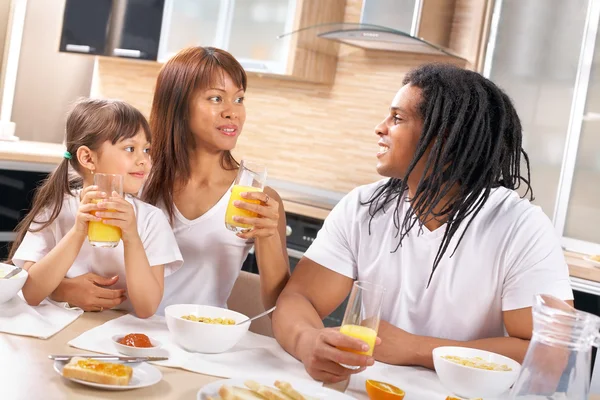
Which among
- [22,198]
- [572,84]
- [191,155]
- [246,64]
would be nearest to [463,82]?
[191,155]

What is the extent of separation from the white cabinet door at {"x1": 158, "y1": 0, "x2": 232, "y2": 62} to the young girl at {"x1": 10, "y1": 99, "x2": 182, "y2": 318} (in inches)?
84.8

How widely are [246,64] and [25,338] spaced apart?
8.66ft

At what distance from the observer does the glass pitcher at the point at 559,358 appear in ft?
2.91

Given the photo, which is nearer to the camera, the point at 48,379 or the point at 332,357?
the point at 48,379

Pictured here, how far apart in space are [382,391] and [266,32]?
2826 mm

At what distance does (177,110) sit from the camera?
2.05 m

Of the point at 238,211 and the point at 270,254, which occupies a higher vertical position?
the point at 238,211

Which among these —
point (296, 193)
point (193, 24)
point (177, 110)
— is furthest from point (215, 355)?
point (193, 24)

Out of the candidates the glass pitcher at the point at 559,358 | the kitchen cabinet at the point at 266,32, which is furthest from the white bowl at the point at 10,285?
the kitchen cabinet at the point at 266,32

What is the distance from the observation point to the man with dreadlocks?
1647 millimetres

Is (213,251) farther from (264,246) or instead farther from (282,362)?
(282,362)

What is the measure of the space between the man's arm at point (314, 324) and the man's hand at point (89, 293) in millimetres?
352

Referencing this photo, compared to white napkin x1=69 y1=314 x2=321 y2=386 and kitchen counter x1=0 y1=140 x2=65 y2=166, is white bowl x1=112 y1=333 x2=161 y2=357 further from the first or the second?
kitchen counter x1=0 y1=140 x2=65 y2=166

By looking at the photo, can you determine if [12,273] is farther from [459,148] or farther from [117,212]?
[459,148]
